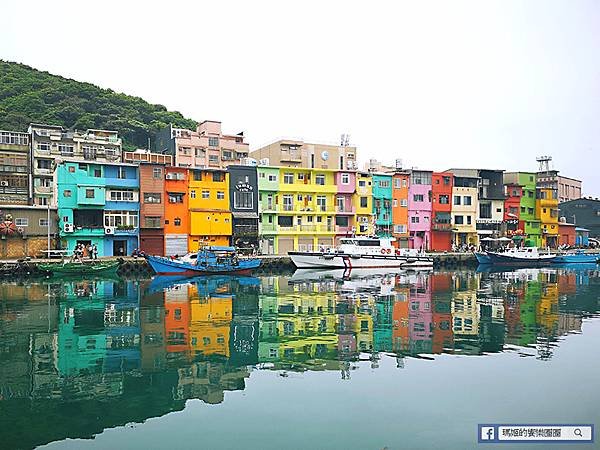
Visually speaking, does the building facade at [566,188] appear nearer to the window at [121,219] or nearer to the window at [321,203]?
the window at [321,203]

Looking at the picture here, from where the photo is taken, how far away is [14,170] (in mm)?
44906

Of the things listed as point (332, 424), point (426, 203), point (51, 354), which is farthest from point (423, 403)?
point (426, 203)

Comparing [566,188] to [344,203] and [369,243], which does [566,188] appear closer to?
[344,203]

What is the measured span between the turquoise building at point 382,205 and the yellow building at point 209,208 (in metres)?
16.1

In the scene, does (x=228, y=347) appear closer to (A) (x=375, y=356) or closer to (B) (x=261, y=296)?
(A) (x=375, y=356)

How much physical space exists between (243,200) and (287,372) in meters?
37.3

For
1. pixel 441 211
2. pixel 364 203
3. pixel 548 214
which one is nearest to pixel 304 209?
pixel 364 203

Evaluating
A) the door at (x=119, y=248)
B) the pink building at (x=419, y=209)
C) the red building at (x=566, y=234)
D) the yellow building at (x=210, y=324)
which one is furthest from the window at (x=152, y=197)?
the red building at (x=566, y=234)

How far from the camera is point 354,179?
53125mm

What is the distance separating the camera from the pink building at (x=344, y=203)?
52.2m

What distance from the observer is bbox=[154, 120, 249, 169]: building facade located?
5322 centimetres

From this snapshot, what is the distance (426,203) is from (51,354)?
156ft

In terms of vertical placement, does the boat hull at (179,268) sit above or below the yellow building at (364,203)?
below

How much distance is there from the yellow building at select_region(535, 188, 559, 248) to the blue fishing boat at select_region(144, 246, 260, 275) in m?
40.0
